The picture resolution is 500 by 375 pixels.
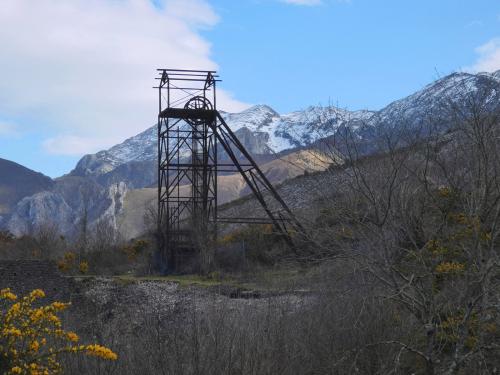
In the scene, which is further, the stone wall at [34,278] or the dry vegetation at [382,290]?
the stone wall at [34,278]

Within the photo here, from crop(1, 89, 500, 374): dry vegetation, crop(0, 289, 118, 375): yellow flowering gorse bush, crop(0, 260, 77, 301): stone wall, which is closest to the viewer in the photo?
crop(0, 289, 118, 375): yellow flowering gorse bush

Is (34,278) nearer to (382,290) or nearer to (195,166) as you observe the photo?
(195,166)

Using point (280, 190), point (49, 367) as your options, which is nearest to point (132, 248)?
point (280, 190)

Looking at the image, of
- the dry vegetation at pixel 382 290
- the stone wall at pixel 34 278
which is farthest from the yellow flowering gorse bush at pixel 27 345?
the stone wall at pixel 34 278

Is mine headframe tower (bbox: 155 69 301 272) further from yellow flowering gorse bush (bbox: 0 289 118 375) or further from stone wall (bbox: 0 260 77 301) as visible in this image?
yellow flowering gorse bush (bbox: 0 289 118 375)

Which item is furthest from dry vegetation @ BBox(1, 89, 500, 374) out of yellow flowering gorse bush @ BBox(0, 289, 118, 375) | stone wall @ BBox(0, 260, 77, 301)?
stone wall @ BBox(0, 260, 77, 301)

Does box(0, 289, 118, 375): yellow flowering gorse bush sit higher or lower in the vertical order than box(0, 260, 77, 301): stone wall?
lower

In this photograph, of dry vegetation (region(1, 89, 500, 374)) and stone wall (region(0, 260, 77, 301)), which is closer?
dry vegetation (region(1, 89, 500, 374))

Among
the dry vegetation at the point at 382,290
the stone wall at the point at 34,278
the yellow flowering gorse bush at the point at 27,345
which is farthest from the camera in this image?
the stone wall at the point at 34,278

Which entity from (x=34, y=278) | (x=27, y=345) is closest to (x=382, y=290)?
(x=27, y=345)

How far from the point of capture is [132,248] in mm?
37281

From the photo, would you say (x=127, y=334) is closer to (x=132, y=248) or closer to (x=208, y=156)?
(x=208, y=156)

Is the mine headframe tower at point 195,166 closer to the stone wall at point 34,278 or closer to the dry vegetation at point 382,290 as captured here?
the stone wall at point 34,278

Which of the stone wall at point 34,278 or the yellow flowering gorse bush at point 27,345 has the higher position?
the stone wall at point 34,278
